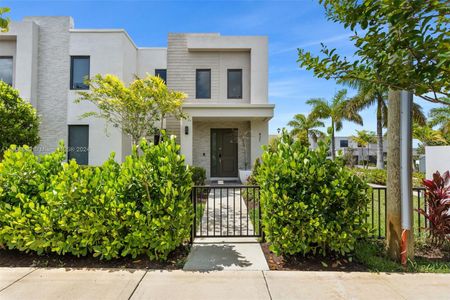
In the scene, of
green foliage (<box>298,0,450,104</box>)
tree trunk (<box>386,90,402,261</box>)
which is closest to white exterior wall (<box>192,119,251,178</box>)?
tree trunk (<box>386,90,402,261</box>)

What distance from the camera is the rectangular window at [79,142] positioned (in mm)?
11948

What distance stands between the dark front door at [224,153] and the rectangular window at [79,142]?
614 cm

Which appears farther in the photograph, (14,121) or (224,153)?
(224,153)

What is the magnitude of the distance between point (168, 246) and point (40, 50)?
43.4 ft

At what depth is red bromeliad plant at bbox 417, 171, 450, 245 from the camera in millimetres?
4043

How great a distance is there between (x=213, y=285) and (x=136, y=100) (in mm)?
8237

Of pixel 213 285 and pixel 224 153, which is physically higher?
pixel 224 153

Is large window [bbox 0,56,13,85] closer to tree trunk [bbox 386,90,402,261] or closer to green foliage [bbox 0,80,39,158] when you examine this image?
green foliage [bbox 0,80,39,158]

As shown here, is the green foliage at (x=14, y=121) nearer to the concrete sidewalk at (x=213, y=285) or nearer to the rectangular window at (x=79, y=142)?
the rectangular window at (x=79, y=142)

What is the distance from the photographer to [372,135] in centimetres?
3506

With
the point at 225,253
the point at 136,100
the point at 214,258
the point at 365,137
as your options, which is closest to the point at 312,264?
the point at 225,253

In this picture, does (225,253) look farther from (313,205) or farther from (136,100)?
(136,100)

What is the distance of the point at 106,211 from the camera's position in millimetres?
3732

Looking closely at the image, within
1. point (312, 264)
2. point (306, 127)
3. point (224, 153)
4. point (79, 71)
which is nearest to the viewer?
point (312, 264)
